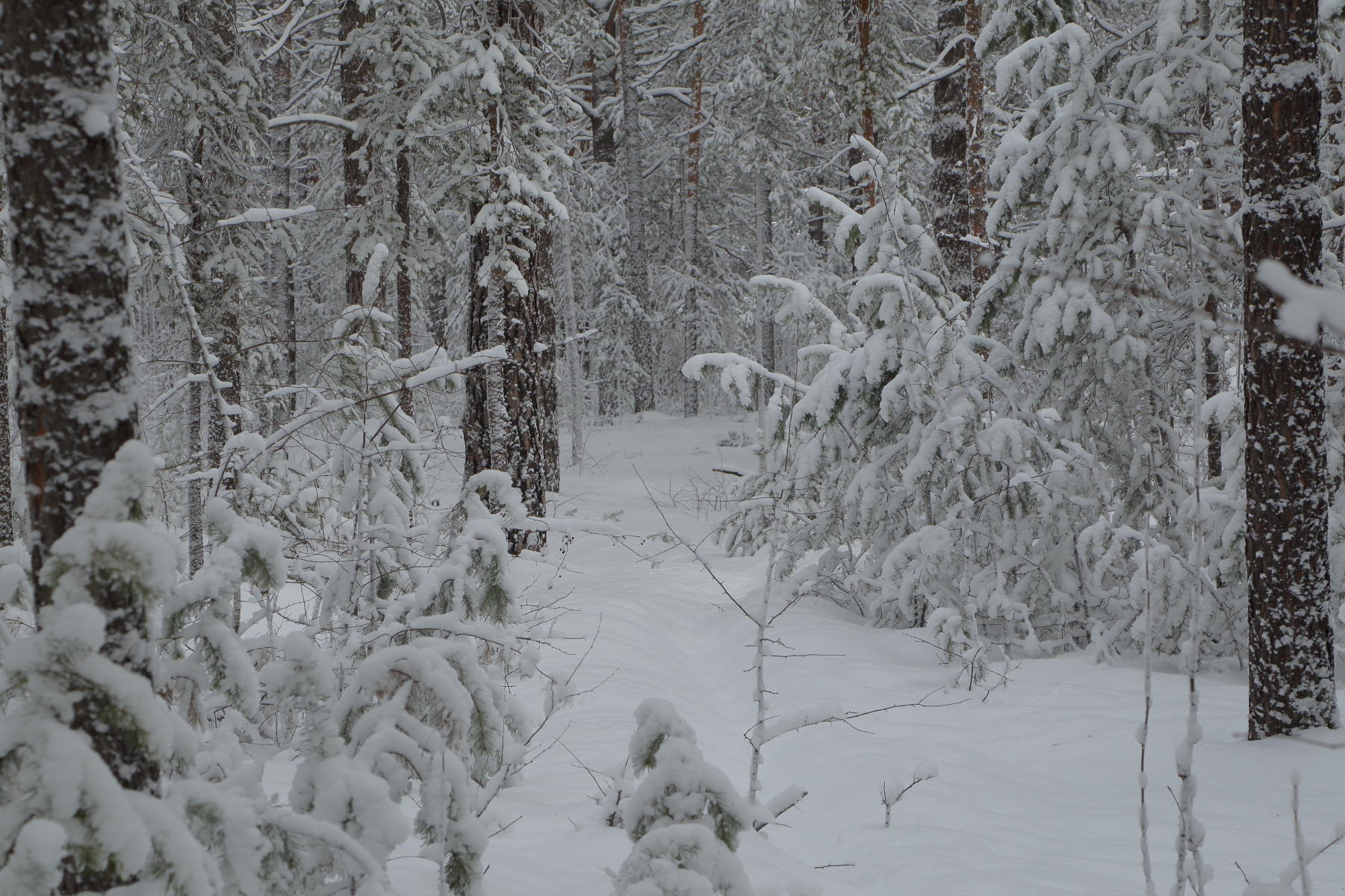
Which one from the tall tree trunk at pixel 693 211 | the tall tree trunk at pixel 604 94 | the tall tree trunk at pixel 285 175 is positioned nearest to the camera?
the tall tree trunk at pixel 285 175

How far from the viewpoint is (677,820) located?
2131 mm

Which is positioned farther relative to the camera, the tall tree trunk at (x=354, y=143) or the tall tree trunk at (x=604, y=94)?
the tall tree trunk at (x=604, y=94)

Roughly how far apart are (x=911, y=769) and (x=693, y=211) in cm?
1998

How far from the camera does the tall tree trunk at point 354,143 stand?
12.1 m

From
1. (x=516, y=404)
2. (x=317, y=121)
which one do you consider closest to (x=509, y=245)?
(x=516, y=404)

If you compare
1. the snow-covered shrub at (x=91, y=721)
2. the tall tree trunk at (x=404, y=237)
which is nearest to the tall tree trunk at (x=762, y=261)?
the tall tree trunk at (x=404, y=237)

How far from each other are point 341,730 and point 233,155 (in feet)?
37.5

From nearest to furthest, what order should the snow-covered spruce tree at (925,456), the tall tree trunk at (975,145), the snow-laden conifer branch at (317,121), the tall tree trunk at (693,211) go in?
the snow-covered spruce tree at (925,456) < the tall tree trunk at (975,145) < the snow-laden conifer branch at (317,121) < the tall tree trunk at (693,211)

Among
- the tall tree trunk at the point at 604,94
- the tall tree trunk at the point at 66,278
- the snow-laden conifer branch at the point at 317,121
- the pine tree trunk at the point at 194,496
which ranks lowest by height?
the pine tree trunk at the point at 194,496

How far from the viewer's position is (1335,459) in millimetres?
5441

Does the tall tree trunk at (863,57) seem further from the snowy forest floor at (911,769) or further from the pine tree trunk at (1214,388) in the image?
the snowy forest floor at (911,769)

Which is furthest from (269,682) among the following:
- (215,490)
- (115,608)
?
(215,490)

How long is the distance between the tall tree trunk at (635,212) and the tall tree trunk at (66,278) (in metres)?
19.2

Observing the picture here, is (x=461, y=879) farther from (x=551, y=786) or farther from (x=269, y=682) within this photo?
(x=551, y=786)
